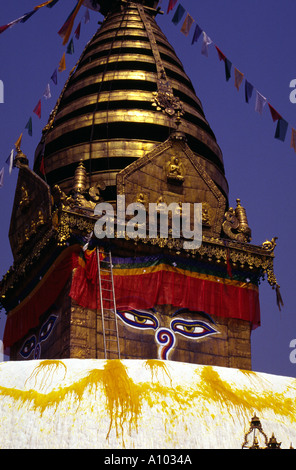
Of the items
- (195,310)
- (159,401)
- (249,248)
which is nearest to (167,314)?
(195,310)

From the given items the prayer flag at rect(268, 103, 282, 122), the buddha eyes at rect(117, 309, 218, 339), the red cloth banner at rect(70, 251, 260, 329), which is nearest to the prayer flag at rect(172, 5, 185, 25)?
the prayer flag at rect(268, 103, 282, 122)

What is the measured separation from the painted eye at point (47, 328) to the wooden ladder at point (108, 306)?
4.83ft

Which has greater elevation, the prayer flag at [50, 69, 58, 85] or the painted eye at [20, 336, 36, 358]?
the prayer flag at [50, 69, 58, 85]

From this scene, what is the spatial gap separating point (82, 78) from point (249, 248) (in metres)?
9.30

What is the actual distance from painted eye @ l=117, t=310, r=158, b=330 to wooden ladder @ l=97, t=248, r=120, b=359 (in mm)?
331

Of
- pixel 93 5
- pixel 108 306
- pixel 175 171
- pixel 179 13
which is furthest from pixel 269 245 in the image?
pixel 93 5

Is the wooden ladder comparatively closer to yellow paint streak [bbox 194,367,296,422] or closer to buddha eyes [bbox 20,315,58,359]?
buddha eyes [bbox 20,315,58,359]

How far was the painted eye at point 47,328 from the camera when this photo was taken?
20.3m

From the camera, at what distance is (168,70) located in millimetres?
27250

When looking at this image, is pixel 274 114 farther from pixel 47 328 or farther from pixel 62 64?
pixel 47 328

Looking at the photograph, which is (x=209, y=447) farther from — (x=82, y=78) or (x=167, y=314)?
(x=82, y=78)

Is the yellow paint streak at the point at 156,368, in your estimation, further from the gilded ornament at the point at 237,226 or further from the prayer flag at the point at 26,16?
the prayer flag at the point at 26,16

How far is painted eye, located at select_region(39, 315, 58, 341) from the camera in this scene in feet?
66.5

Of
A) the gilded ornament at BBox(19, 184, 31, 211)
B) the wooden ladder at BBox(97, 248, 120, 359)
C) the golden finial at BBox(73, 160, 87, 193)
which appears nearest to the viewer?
the wooden ladder at BBox(97, 248, 120, 359)
